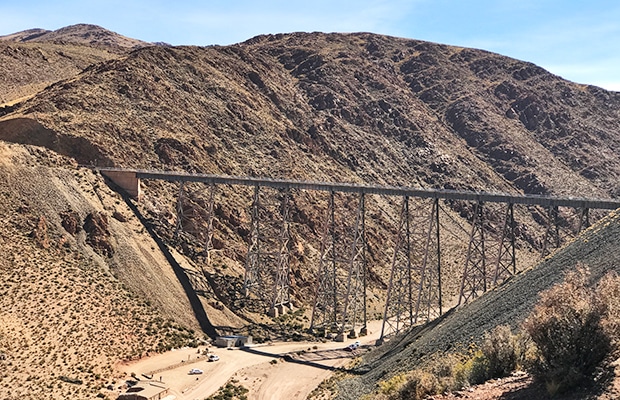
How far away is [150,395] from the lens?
101ft

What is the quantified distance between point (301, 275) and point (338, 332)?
9.90 metres

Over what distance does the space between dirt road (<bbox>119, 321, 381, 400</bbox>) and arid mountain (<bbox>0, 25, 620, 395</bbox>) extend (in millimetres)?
3103

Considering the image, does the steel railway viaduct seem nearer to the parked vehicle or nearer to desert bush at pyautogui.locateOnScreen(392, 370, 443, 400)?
the parked vehicle

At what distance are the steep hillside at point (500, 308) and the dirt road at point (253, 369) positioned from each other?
462 centimetres

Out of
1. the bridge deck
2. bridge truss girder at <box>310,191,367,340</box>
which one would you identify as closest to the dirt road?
bridge truss girder at <box>310,191,367,340</box>

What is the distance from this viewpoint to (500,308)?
26.8m

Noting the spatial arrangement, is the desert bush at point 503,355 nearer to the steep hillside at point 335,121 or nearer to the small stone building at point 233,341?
the small stone building at point 233,341

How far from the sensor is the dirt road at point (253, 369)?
33312mm

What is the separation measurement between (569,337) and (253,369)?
1004 inches

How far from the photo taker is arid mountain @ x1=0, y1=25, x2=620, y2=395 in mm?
44750

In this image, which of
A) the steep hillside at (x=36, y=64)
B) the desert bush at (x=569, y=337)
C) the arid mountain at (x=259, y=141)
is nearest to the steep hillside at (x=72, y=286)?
the arid mountain at (x=259, y=141)

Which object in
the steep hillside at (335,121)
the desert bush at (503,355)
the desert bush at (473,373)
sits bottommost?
the desert bush at (473,373)

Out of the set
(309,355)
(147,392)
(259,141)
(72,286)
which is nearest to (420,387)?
(147,392)

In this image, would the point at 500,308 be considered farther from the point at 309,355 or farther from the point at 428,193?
the point at 309,355
